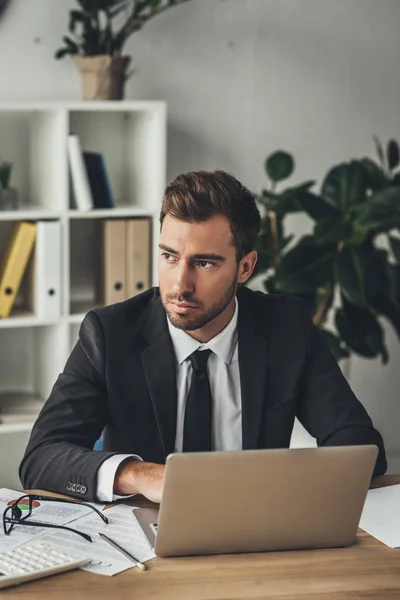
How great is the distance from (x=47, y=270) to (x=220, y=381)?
1396mm

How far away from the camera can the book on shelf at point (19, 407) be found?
11.0ft

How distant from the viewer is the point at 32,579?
55.9 inches

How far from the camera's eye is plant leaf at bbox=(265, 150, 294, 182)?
3.64 m

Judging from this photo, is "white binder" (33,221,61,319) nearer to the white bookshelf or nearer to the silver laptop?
the white bookshelf

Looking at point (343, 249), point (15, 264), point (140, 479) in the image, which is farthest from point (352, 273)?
point (140, 479)

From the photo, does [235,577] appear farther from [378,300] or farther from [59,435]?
[378,300]

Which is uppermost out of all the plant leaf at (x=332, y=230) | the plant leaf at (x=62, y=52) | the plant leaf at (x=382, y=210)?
the plant leaf at (x=62, y=52)

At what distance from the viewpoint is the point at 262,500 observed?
4.97ft

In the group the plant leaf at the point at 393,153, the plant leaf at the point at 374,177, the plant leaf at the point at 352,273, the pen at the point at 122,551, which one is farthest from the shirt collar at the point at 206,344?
the plant leaf at the point at 393,153

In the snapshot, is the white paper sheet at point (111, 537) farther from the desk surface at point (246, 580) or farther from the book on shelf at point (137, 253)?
the book on shelf at point (137, 253)

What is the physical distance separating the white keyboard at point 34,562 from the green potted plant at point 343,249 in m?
2.05

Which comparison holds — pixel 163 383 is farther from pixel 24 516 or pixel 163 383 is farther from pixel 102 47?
pixel 102 47

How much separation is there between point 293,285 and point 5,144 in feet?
3.92

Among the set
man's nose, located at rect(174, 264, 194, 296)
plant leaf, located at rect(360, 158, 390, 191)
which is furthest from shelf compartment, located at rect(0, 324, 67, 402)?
man's nose, located at rect(174, 264, 194, 296)
